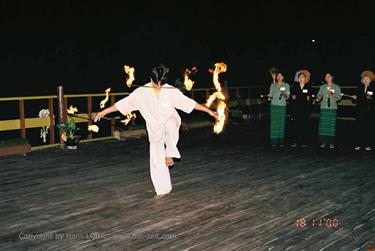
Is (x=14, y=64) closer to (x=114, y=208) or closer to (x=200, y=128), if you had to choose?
(x=200, y=128)

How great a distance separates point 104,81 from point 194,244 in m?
33.9

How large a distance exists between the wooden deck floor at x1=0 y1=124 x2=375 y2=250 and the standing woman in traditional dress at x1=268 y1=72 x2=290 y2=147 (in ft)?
2.69

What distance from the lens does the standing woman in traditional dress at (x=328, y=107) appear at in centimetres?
1020

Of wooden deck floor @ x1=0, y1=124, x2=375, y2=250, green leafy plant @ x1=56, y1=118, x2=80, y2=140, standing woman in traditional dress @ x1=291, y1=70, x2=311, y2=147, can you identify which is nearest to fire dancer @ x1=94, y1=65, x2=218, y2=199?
wooden deck floor @ x1=0, y1=124, x2=375, y2=250

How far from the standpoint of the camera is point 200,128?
47.3 feet

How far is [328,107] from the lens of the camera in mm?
10344

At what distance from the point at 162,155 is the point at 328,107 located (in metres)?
5.56

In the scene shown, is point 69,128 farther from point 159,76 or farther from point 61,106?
point 159,76

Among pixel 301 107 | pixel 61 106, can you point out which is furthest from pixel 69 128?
pixel 301 107

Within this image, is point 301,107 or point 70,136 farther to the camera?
point 301,107

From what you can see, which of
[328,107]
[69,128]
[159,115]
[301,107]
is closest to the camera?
[159,115]

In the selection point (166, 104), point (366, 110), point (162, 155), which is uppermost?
point (166, 104)
